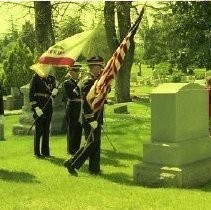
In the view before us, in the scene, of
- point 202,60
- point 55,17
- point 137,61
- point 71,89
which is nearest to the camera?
point 71,89

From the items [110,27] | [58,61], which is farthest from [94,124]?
[110,27]

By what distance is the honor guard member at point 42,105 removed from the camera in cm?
1141

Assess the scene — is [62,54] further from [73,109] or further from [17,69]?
[17,69]

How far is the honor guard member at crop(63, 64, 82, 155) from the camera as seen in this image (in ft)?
36.4

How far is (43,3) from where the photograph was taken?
787 inches

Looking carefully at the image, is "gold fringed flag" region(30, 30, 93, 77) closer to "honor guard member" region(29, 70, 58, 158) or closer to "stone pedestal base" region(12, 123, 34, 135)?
"honor guard member" region(29, 70, 58, 158)

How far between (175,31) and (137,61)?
56.0m

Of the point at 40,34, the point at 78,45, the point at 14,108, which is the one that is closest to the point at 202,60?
the point at 40,34

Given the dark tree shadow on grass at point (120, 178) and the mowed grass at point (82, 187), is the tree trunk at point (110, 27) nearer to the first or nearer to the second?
the mowed grass at point (82, 187)

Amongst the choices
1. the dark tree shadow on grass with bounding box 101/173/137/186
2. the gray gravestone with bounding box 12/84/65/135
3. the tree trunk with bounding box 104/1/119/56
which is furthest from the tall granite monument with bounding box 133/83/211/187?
the tree trunk with bounding box 104/1/119/56

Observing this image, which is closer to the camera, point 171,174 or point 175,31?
point 171,174

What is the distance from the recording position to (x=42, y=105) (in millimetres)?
11562

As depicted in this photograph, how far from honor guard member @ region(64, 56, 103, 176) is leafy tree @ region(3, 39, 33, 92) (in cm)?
2453

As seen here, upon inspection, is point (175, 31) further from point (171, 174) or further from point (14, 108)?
point (171, 174)
